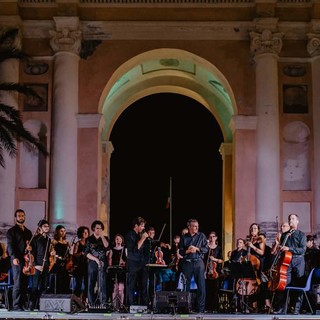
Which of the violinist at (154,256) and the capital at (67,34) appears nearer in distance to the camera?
the violinist at (154,256)

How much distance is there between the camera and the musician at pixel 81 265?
17375 mm

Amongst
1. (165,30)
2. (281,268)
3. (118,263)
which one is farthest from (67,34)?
(281,268)

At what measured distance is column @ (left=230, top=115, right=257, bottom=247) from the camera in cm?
2181

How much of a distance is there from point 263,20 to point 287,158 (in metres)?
3.73

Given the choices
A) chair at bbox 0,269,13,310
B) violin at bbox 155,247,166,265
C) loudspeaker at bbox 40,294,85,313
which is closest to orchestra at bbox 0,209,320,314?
chair at bbox 0,269,13,310

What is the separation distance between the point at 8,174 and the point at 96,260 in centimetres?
590

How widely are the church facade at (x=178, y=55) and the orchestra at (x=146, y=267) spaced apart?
13.6ft

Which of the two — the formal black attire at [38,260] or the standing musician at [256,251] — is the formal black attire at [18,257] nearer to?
the formal black attire at [38,260]

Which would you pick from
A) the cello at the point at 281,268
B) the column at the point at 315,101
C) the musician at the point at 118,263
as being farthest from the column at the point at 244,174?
the cello at the point at 281,268

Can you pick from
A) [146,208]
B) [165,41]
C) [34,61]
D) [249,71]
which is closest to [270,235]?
[249,71]

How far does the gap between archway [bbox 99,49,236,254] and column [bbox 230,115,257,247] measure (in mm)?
1866

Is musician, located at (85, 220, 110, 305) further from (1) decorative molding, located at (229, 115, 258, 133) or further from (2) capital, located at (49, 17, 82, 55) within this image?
(2) capital, located at (49, 17, 82, 55)

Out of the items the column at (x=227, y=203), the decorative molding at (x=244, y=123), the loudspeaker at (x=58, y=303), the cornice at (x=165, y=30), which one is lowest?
the loudspeaker at (x=58, y=303)

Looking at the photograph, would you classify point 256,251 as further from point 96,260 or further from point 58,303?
point 58,303
